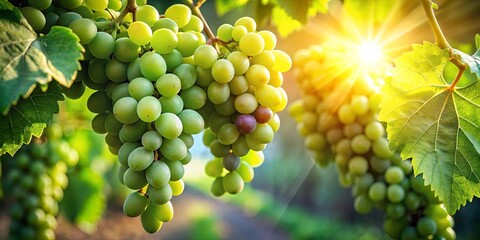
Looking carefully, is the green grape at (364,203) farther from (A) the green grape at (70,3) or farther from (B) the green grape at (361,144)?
(A) the green grape at (70,3)

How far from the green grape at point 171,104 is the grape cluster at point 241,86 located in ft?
0.14

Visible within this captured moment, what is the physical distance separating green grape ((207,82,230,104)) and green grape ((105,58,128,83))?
0.10 m

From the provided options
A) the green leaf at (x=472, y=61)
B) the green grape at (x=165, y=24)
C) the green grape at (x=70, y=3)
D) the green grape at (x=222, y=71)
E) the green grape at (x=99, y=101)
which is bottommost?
the green grape at (x=99, y=101)

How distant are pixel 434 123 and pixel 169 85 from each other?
0.37m

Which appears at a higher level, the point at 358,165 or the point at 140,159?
the point at 358,165

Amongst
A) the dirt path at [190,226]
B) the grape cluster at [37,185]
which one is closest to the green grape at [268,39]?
the grape cluster at [37,185]

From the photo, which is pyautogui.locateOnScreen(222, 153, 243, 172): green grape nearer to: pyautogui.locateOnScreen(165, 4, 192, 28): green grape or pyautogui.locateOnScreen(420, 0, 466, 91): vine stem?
pyautogui.locateOnScreen(165, 4, 192, 28): green grape

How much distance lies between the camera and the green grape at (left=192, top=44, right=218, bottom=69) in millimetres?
574

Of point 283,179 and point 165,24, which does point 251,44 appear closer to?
point 165,24

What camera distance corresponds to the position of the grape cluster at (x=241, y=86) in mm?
585

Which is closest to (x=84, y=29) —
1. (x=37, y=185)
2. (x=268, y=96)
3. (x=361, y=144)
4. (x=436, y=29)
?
(x=268, y=96)

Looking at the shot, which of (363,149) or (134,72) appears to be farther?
(363,149)

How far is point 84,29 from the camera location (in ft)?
1.81

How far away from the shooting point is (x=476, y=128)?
0.68 m
